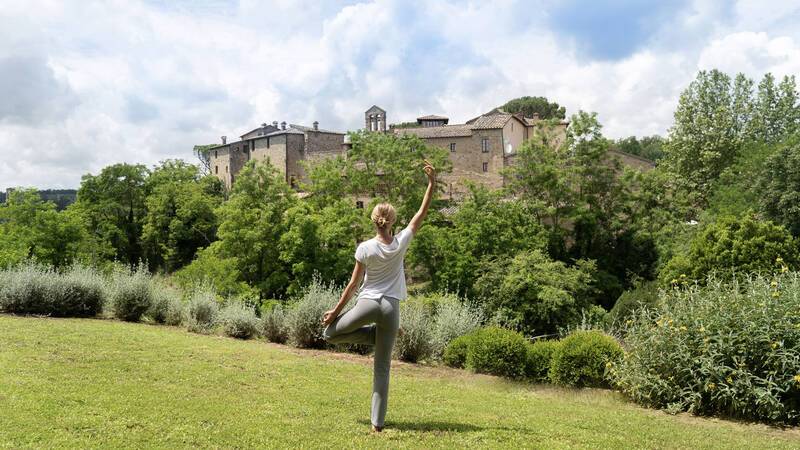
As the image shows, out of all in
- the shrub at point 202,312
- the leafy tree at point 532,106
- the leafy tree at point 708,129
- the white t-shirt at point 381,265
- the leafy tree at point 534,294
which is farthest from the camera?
the leafy tree at point 532,106

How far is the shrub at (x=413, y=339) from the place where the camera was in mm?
13492

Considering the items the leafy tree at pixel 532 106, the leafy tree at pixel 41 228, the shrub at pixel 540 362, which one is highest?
the leafy tree at pixel 532 106

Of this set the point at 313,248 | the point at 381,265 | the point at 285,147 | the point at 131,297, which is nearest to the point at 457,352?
the point at 381,265

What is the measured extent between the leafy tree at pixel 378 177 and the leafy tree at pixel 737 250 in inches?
642

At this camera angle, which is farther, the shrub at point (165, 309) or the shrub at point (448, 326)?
the shrub at point (165, 309)

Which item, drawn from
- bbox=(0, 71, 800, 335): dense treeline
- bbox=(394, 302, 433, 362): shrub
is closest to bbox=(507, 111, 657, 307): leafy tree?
bbox=(0, 71, 800, 335): dense treeline

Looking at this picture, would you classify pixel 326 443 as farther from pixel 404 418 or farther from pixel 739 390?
pixel 739 390

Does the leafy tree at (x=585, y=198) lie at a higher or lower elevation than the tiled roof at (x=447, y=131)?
lower

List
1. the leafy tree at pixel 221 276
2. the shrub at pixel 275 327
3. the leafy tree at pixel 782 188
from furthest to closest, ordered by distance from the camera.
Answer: the leafy tree at pixel 782 188 → the leafy tree at pixel 221 276 → the shrub at pixel 275 327

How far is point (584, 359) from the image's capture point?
Result: 1212cm

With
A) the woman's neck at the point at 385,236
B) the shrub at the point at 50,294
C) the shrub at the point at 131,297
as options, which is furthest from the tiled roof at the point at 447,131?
the woman's neck at the point at 385,236

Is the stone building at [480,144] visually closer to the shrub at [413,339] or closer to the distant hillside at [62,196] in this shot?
the distant hillside at [62,196]

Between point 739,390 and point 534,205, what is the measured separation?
2962 centimetres

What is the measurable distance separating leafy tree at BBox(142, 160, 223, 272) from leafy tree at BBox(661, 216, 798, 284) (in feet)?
125
